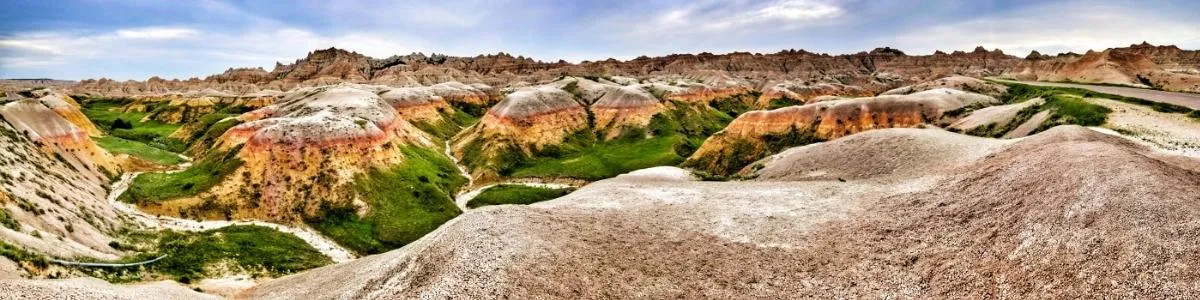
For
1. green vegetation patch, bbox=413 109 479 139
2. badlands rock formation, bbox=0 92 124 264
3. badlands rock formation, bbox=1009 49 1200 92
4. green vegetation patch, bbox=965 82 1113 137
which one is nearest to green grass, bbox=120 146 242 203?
badlands rock formation, bbox=0 92 124 264

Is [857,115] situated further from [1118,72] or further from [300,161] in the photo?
[300,161]

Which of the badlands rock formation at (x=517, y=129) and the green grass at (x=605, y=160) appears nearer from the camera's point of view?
the green grass at (x=605, y=160)

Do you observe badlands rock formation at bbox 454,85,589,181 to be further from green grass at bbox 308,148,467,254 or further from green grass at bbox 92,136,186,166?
green grass at bbox 92,136,186,166

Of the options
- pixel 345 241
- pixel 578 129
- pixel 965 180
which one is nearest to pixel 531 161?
pixel 578 129

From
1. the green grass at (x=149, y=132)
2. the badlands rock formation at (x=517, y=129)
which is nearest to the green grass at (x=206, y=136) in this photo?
the green grass at (x=149, y=132)

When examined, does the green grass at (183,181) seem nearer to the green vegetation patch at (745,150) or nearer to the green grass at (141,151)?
the green grass at (141,151)

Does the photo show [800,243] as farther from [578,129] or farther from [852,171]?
[578,129]

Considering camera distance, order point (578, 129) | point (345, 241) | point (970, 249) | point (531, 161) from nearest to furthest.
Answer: point (970, 249), point (345, 241), point (531, 161), point (578, 129)
